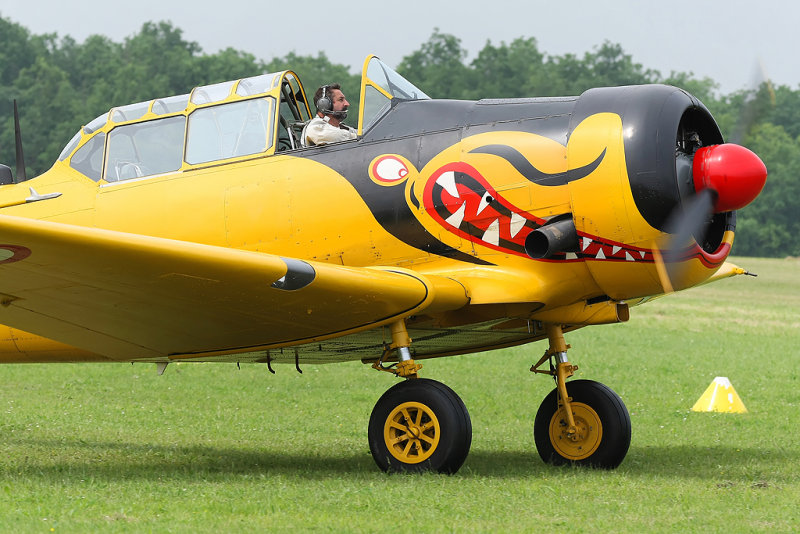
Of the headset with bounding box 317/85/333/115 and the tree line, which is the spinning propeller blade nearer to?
the headset with bounding box 317/85/333/115

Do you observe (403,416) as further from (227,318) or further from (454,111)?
(454,111)

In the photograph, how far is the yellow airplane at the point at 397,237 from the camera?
7.64m

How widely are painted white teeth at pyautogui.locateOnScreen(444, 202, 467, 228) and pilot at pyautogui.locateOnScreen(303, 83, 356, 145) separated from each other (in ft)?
3.91

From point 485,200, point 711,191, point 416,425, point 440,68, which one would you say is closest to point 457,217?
point 485,200

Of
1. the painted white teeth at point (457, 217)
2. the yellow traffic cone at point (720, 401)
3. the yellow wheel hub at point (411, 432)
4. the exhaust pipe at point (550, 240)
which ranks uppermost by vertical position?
the painted white teeth at point (457, 217)

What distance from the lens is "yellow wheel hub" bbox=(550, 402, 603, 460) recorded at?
8969 millimetres

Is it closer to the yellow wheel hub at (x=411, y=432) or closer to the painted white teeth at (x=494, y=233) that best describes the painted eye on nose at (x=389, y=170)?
the painted white teeth at (x=494, y=233)

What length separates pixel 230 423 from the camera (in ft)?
40.3

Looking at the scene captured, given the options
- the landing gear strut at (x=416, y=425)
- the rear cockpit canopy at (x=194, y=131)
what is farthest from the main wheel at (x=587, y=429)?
the rear cockpit canopy at (x=194, y=131)

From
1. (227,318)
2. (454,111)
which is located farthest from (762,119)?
(227,318)

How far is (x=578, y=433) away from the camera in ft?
29.6

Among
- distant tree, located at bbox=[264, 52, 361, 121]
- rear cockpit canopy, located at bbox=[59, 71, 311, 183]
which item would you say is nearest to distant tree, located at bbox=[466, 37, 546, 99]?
distant tree, located at bbox=[264, 52, 361, 121]

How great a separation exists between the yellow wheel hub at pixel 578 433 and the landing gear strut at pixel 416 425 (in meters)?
1.35

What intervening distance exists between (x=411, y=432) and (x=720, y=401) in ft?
21.6
